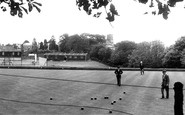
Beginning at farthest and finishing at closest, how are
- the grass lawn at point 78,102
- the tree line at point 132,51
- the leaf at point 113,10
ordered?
the tree line at point 132,51, the grass lawn at point 78,102, the leaf at point 113,10

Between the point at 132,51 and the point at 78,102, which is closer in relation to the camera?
the point at 78,102

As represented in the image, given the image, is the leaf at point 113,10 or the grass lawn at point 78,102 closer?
the leaf at point 113,10

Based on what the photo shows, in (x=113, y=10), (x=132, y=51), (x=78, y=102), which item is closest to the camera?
(x=113, y=10)

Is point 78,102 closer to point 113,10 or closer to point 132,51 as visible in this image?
point 113,10

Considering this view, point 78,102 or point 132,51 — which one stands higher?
point 132,51

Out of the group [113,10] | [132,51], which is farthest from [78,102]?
[132,51]

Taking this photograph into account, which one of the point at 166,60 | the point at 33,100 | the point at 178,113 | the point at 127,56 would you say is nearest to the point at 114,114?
the point at 33,100

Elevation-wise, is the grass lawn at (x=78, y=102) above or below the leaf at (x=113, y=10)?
below

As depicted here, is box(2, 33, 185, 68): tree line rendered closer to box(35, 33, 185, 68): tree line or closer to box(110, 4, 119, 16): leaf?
box(35, 33, 185, 68): tree line

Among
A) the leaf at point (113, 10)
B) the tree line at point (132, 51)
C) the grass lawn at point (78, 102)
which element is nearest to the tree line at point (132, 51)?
the tree line at point (132, 51)

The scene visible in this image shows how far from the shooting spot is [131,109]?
56.5 ft

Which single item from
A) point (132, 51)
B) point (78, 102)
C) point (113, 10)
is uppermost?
point (132, 51)

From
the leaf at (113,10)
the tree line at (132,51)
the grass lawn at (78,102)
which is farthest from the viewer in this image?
the tree line at (132,51)

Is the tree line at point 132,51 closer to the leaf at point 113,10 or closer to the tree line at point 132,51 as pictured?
the tree line at point 132,51
